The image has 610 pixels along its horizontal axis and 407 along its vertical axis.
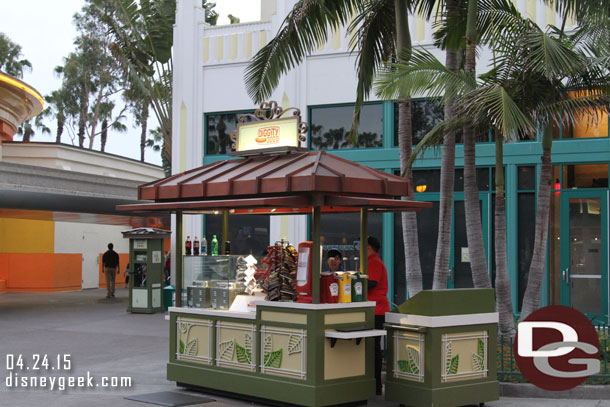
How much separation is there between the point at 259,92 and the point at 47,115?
43.8m

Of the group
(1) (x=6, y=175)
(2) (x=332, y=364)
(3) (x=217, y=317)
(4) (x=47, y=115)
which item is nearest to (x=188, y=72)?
(1) (x=6, y=175)

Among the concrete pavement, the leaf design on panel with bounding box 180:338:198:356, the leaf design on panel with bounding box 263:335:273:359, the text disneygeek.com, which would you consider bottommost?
the concrete pavement

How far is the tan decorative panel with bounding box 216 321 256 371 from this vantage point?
923 cm

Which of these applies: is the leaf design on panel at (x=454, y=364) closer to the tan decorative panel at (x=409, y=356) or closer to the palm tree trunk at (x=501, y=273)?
the tan decorative panel at (x=409, y=356)

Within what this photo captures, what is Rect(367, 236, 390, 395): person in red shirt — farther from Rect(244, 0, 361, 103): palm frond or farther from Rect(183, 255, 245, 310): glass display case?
Rect(244, 0, 361, 103): palm frond

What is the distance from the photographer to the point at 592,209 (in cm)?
1630

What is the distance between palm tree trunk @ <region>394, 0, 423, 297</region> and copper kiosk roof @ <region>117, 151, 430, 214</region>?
2051mm

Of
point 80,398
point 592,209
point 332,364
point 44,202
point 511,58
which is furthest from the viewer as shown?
point 44,202

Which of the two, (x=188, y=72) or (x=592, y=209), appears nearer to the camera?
(x=592, y=209)

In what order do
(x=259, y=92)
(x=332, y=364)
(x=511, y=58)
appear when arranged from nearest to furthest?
(x=332, y=364) < (x=511, y=58) < (x=259, y=92)

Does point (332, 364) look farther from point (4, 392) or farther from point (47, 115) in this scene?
point (47, 115)

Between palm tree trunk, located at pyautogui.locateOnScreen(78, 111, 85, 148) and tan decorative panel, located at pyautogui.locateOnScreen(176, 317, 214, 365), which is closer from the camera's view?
tan decorative panel, located at pyautogui.locateOnScreen(176, 317, 214, 365)

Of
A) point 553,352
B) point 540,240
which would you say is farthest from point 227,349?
point 540,240

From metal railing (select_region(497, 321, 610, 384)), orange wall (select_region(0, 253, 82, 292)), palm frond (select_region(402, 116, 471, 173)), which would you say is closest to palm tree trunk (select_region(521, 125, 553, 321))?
metal railing (select_region(497, 321, 610, 384))
